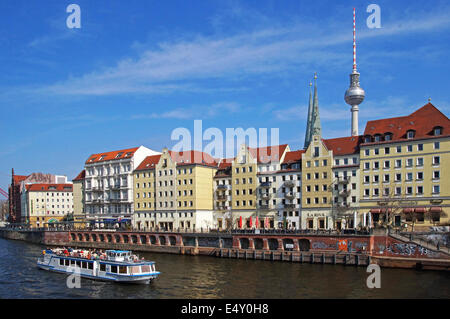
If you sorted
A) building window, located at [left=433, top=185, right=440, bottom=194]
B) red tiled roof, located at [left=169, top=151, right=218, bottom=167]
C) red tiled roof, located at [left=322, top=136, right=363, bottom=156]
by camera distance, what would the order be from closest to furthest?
building window, located at [left=433, top=185, right=440, bottom=194] < red tiled roof, located at [left=322, top=136, right=363, bottom=156] < red tiled roof, located at [left=169, top=151, right=218, bottom=167]

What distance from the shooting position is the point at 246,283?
63.5 metres

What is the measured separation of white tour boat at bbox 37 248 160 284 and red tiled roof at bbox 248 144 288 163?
170 ft

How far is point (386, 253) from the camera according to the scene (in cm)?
7844

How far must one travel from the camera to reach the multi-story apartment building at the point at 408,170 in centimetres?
8906

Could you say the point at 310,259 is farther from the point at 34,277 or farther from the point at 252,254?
the point at 34,277

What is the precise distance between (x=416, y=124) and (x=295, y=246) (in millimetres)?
36669

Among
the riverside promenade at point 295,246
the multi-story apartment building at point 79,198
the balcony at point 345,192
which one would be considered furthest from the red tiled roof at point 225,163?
the multi-story apartment building at point 79,198

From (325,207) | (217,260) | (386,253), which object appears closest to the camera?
(386,253)

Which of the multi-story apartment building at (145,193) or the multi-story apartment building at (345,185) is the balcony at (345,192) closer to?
the multi-story apartment building at (345,185)

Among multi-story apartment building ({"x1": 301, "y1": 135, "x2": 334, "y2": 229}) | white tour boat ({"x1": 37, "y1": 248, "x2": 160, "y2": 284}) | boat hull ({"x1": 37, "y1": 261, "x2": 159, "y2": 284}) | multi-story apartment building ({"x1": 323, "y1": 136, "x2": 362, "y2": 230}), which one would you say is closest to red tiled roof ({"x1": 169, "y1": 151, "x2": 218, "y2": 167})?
multi-story apartment building ({"x1": 301, "y1": 135, "x2": 334, "y2": 229})

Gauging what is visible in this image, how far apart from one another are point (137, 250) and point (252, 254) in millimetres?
35815

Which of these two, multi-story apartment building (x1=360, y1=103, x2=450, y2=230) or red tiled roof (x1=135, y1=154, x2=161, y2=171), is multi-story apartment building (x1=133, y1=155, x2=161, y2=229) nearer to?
red tiled roof (x1=135, y1=154, x2=161, y2=171)

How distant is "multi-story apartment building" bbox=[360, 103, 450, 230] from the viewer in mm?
89062
